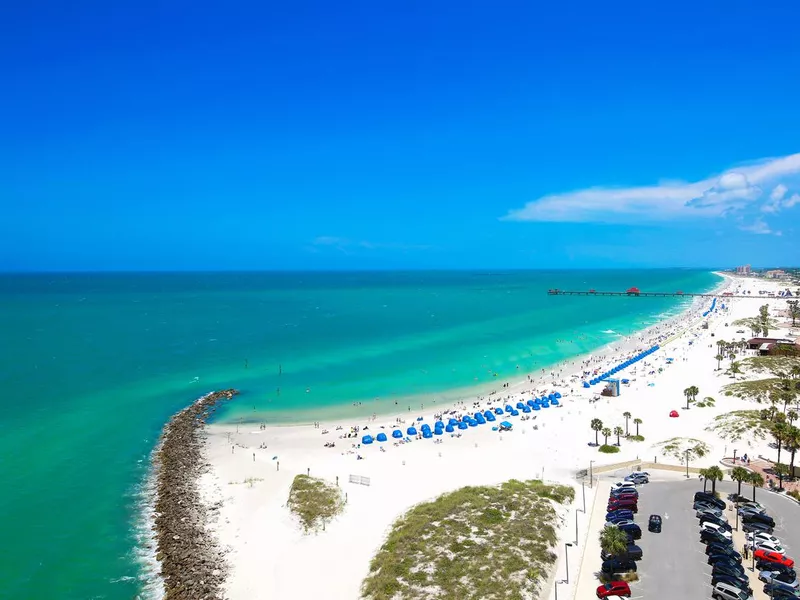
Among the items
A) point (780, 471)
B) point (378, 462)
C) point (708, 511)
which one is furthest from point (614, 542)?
point (378, 462)

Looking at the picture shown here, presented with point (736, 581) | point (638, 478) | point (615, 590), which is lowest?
point (615, 590)

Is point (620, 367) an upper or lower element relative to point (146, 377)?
upper

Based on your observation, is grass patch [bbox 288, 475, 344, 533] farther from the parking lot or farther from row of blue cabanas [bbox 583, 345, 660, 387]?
row of blue cabanas [bbox 583, 345, 660, 387]

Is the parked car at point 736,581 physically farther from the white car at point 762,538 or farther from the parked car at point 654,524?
the parked car at point 654,524

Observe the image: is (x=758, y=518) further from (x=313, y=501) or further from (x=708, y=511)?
(x=313, y=501)

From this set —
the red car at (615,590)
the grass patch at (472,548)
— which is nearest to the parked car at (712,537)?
the red car at (615,590)

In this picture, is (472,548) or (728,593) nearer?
(728,593)

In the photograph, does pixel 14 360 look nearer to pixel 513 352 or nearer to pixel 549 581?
pixel 513 352

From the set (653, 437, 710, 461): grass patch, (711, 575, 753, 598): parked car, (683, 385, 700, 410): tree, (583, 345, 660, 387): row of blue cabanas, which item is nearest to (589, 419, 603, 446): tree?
(653, 437, 710, 461): grass patch
